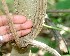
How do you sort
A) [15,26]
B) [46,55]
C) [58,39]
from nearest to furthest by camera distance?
1. [15,26]
2. [58,39]
3. [46,55]

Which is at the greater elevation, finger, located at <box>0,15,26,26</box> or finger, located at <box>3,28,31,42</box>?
finger, located at <box>0,15,26,26</box>

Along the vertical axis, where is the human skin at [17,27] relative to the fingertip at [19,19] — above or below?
below

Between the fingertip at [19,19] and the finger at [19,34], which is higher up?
the fingertip at [19,19]

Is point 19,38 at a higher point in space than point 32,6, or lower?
lower

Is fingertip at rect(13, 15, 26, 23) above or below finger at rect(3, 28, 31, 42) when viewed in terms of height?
above

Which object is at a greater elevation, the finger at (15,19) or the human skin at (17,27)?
the finger at (15,19)

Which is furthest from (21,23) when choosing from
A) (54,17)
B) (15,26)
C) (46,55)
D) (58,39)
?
(54,17)

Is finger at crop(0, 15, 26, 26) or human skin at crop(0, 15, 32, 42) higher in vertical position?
finger at crop(0, 15, 26, 26)

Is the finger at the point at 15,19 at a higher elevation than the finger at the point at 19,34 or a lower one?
higher

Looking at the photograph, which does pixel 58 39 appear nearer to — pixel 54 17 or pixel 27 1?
pixel 27 1

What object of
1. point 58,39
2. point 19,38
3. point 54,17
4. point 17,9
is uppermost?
point 17,9

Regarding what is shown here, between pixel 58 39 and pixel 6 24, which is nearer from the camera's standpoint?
pixel 6 24
